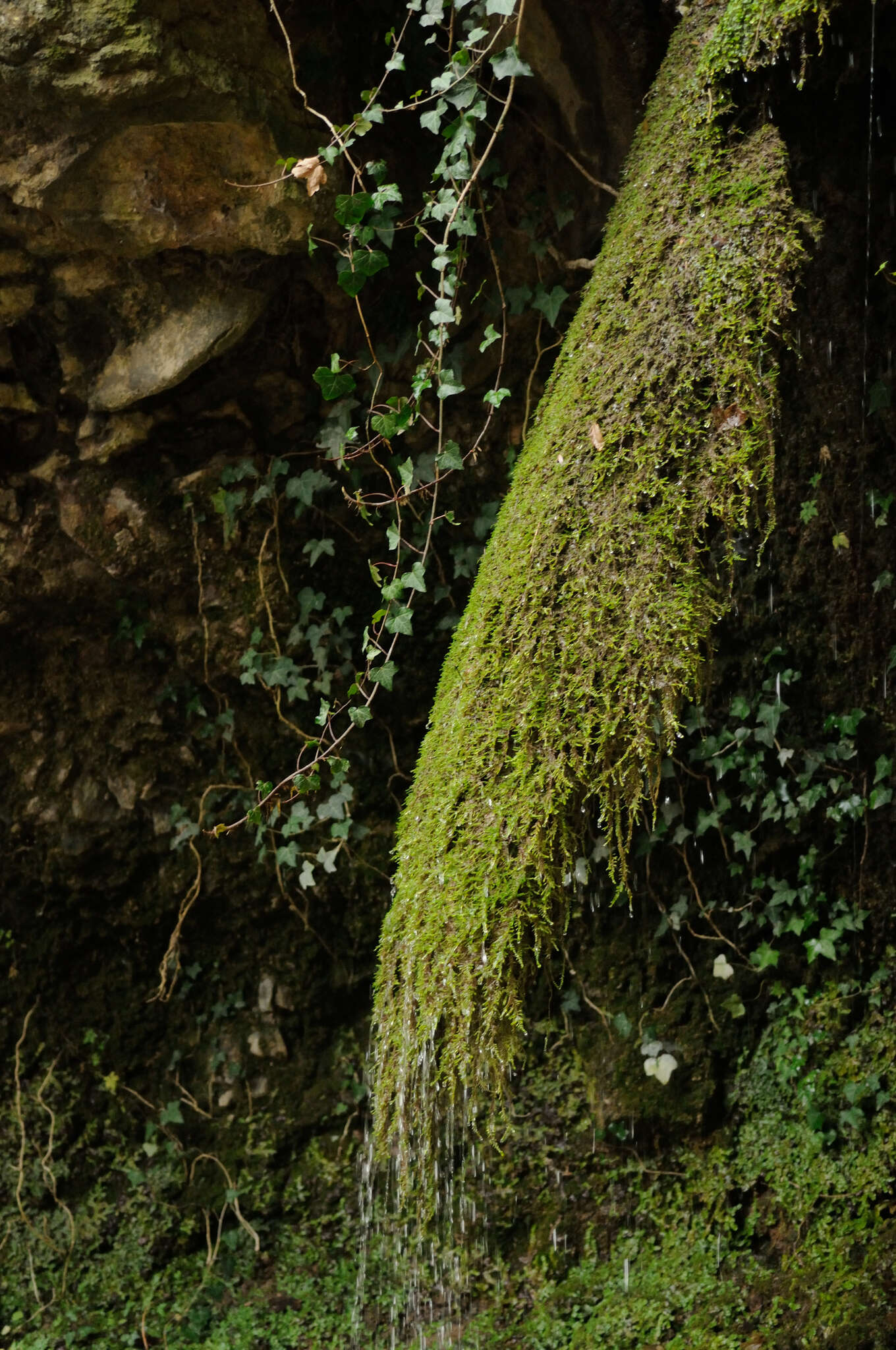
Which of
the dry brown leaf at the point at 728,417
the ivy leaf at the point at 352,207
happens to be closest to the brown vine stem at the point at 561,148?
the ivy leaf at the point at 352,207

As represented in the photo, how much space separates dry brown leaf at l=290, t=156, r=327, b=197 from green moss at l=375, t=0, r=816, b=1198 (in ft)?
3.28

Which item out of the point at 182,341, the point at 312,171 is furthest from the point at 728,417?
the point at 182,341

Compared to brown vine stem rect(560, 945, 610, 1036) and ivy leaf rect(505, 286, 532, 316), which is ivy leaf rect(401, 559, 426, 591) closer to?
ivy leaf rect(505, 286, 532, 316)

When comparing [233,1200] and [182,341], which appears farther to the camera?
[233,1200]

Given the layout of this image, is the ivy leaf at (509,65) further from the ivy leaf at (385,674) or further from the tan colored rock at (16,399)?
the tan colored rock at (16,399)

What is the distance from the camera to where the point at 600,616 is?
5.90 feet

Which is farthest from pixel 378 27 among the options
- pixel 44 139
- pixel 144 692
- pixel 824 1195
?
pixel 824 1195

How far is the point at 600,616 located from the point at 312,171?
5.10 ft

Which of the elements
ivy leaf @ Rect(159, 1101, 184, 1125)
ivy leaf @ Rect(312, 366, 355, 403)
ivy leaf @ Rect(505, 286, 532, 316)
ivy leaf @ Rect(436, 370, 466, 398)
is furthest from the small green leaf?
ivy leaf @ Rect(505, 286, 532, 316)

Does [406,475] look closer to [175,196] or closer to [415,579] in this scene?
[415,579]

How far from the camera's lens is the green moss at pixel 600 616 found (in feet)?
5.77

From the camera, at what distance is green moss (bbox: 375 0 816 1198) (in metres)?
1.76

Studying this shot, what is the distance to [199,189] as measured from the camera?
2.92 metres

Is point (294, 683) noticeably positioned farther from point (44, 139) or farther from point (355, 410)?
point (44, 139)
